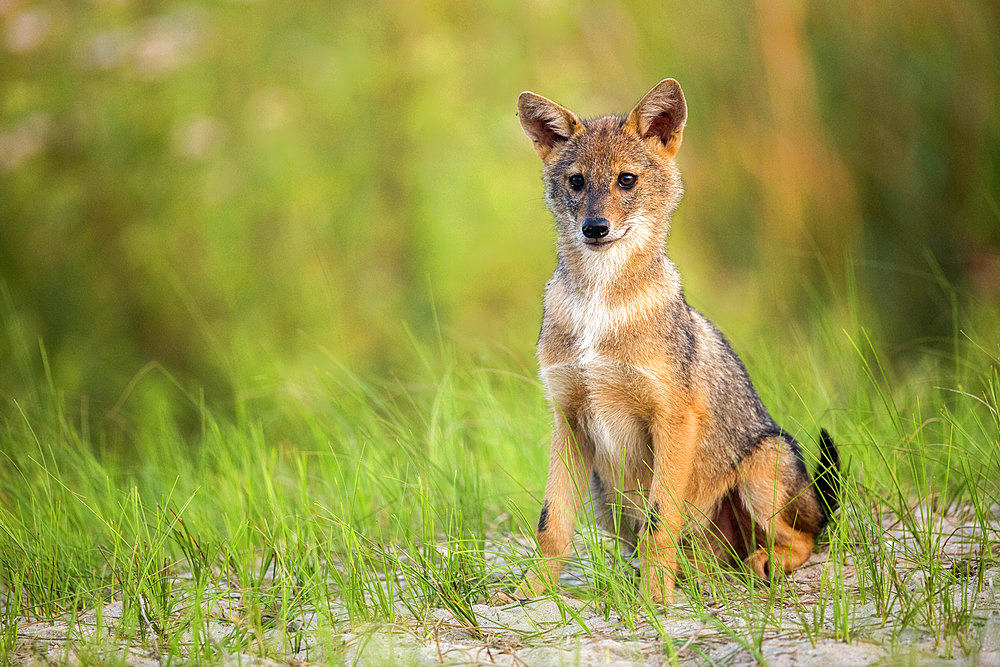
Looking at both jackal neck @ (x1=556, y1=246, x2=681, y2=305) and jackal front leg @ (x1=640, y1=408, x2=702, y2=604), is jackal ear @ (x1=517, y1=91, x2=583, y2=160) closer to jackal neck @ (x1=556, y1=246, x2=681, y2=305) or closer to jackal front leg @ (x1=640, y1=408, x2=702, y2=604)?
jackal neck @ (x1=556, y1=246, x2=681, y2=305)

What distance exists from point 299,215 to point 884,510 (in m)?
6.16

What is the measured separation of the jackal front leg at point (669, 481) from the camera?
3967 mm

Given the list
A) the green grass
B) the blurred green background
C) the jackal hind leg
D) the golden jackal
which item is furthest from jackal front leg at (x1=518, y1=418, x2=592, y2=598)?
the blurred green background

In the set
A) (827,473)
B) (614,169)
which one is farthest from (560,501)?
(614,169)

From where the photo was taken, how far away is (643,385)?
4.12 meters

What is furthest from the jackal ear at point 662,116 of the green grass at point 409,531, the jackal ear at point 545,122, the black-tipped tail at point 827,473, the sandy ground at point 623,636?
the sandy ground at point 623,636

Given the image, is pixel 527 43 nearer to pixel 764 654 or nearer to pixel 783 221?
pixel 783 221

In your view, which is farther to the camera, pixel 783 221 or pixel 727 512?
pixel 783 221

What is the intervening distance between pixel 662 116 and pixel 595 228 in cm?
78

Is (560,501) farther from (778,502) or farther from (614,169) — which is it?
A: (614,169)

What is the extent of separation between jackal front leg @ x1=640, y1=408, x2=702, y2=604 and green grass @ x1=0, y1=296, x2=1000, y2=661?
15cm

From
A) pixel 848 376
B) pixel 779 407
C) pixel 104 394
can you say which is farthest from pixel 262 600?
pixel 104 394

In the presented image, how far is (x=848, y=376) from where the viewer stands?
5.71m

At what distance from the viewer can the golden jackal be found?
4125 mm
